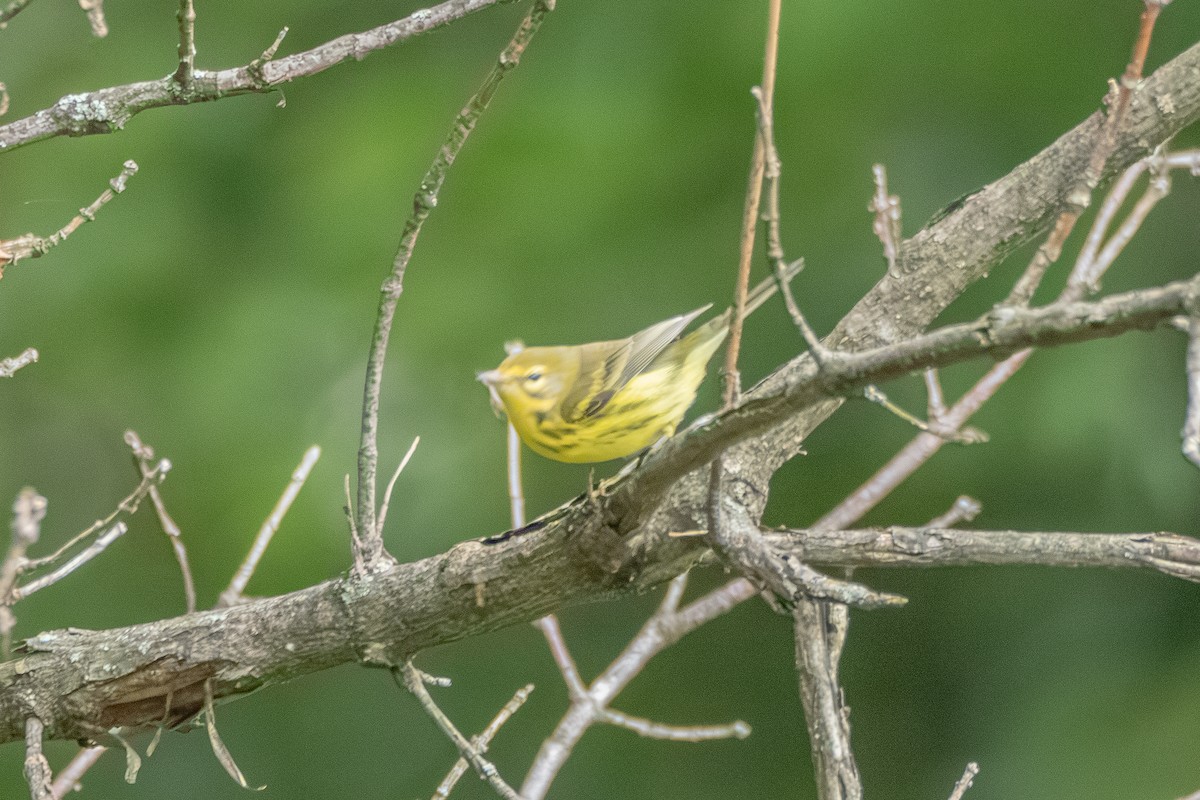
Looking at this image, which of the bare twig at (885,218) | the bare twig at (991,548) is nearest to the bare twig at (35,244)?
the bare twig at (991,548)

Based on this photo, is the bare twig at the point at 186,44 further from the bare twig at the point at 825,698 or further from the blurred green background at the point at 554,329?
the blurred green background at the point at 554,329

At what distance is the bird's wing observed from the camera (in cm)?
247

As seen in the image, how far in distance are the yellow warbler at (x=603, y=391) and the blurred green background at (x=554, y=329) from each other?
3.12ft

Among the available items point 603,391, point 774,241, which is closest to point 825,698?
point 774,241

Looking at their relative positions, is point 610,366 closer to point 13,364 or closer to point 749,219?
point 13,364

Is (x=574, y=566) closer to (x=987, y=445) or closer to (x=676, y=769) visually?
(x=987, y=445)

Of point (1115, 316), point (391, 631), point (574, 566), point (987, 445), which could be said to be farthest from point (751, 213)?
point (987, 445)

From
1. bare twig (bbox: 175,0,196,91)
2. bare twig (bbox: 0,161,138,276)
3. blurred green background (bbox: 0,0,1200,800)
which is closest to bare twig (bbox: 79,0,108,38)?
bare twig (bbox: 175,0,196,91)

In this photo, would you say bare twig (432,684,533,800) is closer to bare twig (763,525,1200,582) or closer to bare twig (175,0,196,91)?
bare twig (763,525,1200,582)

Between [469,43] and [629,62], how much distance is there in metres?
0.63

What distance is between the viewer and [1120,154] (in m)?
2.12

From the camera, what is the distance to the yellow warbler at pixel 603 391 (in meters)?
2.45

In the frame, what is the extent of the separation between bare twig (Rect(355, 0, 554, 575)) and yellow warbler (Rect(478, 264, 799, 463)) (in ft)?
1.62

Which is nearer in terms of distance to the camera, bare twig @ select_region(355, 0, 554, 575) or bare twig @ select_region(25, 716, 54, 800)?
bare twig @ select_region(355, 0, 554, 575)
